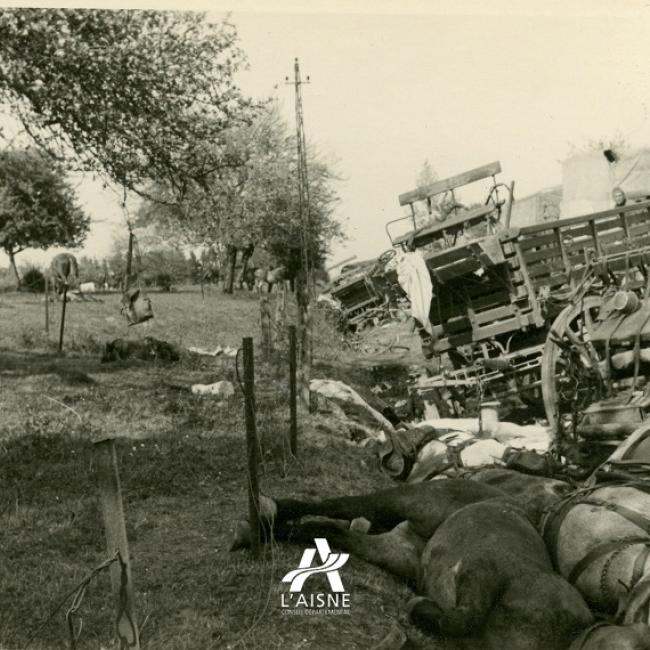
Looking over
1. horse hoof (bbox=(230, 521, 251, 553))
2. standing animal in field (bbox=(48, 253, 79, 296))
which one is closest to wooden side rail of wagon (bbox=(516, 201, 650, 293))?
horse hoof (bbox=(230, 521, 251, 553))

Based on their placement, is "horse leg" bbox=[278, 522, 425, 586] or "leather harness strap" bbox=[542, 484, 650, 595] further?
"horse leg" bbox=[278, 522, 425, 586]

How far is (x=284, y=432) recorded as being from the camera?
24.7ft

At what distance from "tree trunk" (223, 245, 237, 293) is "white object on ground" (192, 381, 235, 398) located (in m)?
5.50

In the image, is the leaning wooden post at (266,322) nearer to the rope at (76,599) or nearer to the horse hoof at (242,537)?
the horse hoof at (242,537)

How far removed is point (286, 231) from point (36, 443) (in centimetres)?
799

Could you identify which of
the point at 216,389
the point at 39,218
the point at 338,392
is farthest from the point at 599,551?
the point at 39,218

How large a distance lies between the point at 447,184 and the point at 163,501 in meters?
5.88

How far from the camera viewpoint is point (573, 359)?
296 inches

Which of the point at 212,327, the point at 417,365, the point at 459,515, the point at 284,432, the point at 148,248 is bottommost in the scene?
the point at 459,515

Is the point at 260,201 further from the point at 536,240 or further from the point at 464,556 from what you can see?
the point at 464,556

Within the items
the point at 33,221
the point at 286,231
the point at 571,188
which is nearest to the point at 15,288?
the point at 33,221

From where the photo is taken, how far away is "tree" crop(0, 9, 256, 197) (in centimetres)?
896

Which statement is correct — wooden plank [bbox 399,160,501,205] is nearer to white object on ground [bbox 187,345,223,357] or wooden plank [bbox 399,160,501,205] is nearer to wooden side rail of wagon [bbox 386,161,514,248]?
wooden side rail of wagon [bbox 386,161,514,248]

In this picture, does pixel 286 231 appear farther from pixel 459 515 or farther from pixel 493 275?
pixel 459 515
